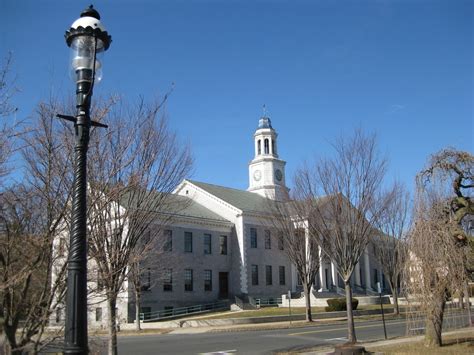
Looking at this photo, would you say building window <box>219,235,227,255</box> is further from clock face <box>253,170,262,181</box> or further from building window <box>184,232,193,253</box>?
clock face <box>253,170,262,181</box>

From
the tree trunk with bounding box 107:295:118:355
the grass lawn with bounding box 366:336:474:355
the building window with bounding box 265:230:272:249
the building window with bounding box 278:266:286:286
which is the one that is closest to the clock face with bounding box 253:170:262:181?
the building window with bounding box 265:230:272:249

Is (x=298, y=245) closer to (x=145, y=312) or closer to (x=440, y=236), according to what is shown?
(x=145, y=312)

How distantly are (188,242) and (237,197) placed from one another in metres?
10.7

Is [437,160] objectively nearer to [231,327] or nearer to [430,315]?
[430,315]

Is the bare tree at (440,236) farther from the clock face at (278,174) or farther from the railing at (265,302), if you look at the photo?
the clock face at (278,174)

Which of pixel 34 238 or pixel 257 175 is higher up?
pixel 257 175

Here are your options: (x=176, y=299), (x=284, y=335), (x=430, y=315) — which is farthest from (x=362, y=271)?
(x=430, y=315)

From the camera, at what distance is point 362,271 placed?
207ft

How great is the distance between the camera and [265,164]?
60.6m

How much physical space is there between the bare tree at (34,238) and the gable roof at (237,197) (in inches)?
1620

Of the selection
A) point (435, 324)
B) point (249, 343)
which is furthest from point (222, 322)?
point (435, 324)

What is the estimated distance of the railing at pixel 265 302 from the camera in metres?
46.5

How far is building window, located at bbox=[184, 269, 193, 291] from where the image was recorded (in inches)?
1741

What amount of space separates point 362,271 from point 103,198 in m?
57.1
